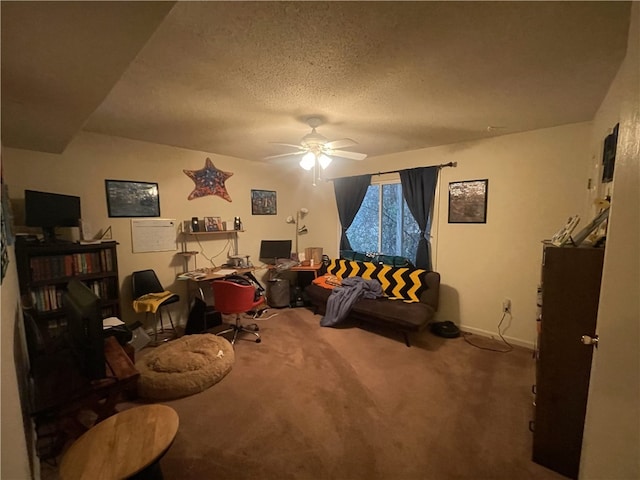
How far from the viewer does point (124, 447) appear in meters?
1.29

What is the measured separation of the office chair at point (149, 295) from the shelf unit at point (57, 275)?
228mm

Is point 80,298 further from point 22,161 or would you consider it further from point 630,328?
point 630,328

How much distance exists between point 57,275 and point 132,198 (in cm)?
113

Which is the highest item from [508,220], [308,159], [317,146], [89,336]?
[317,146]

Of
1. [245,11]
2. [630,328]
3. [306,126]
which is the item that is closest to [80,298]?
[245,11]

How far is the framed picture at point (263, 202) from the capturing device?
4550mm

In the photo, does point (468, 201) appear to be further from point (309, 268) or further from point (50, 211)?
point (50, 211)

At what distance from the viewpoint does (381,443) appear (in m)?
1.80

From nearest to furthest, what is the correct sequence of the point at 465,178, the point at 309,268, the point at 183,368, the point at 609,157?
the point at 609,157, the point at 183,368, the point at 465,178, the point at 309,268

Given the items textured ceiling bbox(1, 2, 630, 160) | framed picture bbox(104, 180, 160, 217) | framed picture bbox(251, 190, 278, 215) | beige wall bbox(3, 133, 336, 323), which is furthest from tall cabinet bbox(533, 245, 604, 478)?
framed picture bbox(104, 180, 160, 217)

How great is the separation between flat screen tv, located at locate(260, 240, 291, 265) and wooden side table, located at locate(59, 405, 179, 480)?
3175 mm

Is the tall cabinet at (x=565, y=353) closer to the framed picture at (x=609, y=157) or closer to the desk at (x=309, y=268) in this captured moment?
the framed picture at (x=609, y=157)

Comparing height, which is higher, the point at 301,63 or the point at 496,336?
the point at 301,63

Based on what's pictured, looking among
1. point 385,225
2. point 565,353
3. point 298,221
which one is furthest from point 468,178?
point 298,221
